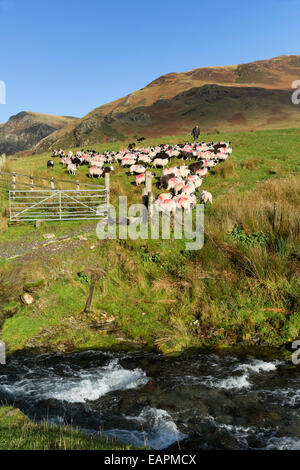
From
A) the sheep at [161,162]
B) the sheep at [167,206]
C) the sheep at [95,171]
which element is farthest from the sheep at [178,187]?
the sheep at [95,171]

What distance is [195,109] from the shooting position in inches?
3076

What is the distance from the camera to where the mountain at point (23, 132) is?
127188mm

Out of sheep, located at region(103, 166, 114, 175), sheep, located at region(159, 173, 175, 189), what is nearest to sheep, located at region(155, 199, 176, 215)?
sheep, located at region(159, 173, 175, 189)

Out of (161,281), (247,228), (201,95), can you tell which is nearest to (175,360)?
(161,281)

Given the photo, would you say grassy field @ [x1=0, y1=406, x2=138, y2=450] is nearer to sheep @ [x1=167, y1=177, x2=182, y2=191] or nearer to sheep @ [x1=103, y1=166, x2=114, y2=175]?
sheep @ [x1=167, y1=177, x2=182, y2=191]

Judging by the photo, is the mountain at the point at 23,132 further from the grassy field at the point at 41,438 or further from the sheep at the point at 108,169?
the grassy field at the point at 41,438

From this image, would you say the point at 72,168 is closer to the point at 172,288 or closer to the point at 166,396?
the point at 172,288

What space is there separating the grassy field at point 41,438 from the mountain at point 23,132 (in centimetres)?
13300

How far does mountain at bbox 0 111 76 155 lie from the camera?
127 meters

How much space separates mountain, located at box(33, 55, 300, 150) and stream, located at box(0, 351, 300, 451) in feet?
177

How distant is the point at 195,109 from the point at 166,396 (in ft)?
262

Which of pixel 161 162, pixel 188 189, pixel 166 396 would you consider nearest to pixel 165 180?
pixel 188 189

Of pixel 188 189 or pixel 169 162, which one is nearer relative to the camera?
pixel 188 189

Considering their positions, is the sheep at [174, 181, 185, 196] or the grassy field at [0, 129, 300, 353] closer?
the grassy field at [0, 129, 300, 353]
